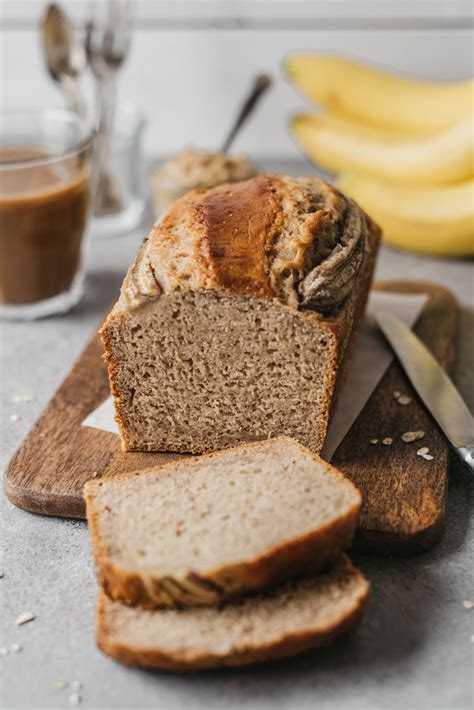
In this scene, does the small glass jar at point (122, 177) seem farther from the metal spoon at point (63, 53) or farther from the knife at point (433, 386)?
the knife at point (433, 386)

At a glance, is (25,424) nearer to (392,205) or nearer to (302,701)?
(302,701)

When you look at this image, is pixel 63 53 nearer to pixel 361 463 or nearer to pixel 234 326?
pixel 234 326

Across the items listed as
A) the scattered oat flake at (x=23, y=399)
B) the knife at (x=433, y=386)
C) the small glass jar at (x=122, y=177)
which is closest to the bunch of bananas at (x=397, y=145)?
the knife at (x=433, y=386)

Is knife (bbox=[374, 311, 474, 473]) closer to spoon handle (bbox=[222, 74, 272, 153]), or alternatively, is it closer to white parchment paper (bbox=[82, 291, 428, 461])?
white parchment paper (bbox=[82, 291, 428, 461])

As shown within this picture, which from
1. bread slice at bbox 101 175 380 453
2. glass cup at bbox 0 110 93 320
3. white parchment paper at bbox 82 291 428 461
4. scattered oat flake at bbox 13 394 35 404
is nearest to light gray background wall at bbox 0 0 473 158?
glass cup at bbox 0 110 93 320

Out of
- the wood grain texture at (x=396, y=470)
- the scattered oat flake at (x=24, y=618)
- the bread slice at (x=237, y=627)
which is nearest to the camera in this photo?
the bread slice at (x=237, y=627)

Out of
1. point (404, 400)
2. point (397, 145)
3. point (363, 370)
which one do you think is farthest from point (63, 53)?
point (404, 400)
